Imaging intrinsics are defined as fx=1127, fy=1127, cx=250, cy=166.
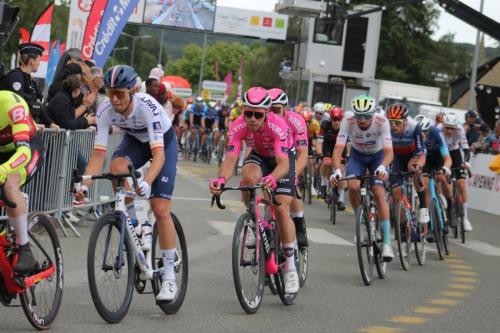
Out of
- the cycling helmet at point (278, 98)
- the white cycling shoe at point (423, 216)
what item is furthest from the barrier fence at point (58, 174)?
the white cycling shoe at point (423, 216)

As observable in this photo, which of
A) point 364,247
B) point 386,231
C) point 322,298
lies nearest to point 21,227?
point 322,298

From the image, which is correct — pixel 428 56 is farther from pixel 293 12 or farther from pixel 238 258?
pixel 238 258

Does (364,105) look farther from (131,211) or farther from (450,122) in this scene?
(450,122)

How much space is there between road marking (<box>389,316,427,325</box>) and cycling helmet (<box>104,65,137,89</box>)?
3.06 meters

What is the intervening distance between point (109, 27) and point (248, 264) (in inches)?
420

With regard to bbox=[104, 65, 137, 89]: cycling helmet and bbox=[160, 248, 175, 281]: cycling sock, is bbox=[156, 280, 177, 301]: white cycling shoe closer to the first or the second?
bbox=[160, 248, 175, 281]: cycling sock

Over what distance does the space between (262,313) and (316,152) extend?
13452 millimetres

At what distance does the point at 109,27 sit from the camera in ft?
62.5

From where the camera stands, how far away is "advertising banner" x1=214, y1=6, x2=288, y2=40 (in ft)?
212

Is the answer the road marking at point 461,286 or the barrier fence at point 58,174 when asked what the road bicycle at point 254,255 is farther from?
the barrier fence at point 58,174

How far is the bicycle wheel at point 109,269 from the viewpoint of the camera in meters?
7.72

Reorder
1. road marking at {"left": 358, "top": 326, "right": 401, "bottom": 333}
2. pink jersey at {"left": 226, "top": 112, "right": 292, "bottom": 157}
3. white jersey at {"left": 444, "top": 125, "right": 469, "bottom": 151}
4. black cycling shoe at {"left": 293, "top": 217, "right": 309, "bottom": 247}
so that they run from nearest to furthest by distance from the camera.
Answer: road marking at {"left": 358, "top": 326, "right": 401, "bottom": 333}
pink jersey at {"left": 226, "top": 112, "right": 292, "bottom": 157}
black cycling shoe at {"left": 293, "top": 217, "right": 309, "bottom": 247}
white jersey at {"left": 444, "top": 125, "right": 469, "bottom": 151}

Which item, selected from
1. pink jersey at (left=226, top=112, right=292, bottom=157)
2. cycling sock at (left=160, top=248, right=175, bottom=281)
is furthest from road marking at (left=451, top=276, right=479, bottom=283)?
cycling sock at (left=160, top=248, right=175, bottom=281)

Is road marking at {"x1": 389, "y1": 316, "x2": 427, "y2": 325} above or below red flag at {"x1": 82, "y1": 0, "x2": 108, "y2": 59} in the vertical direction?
below
